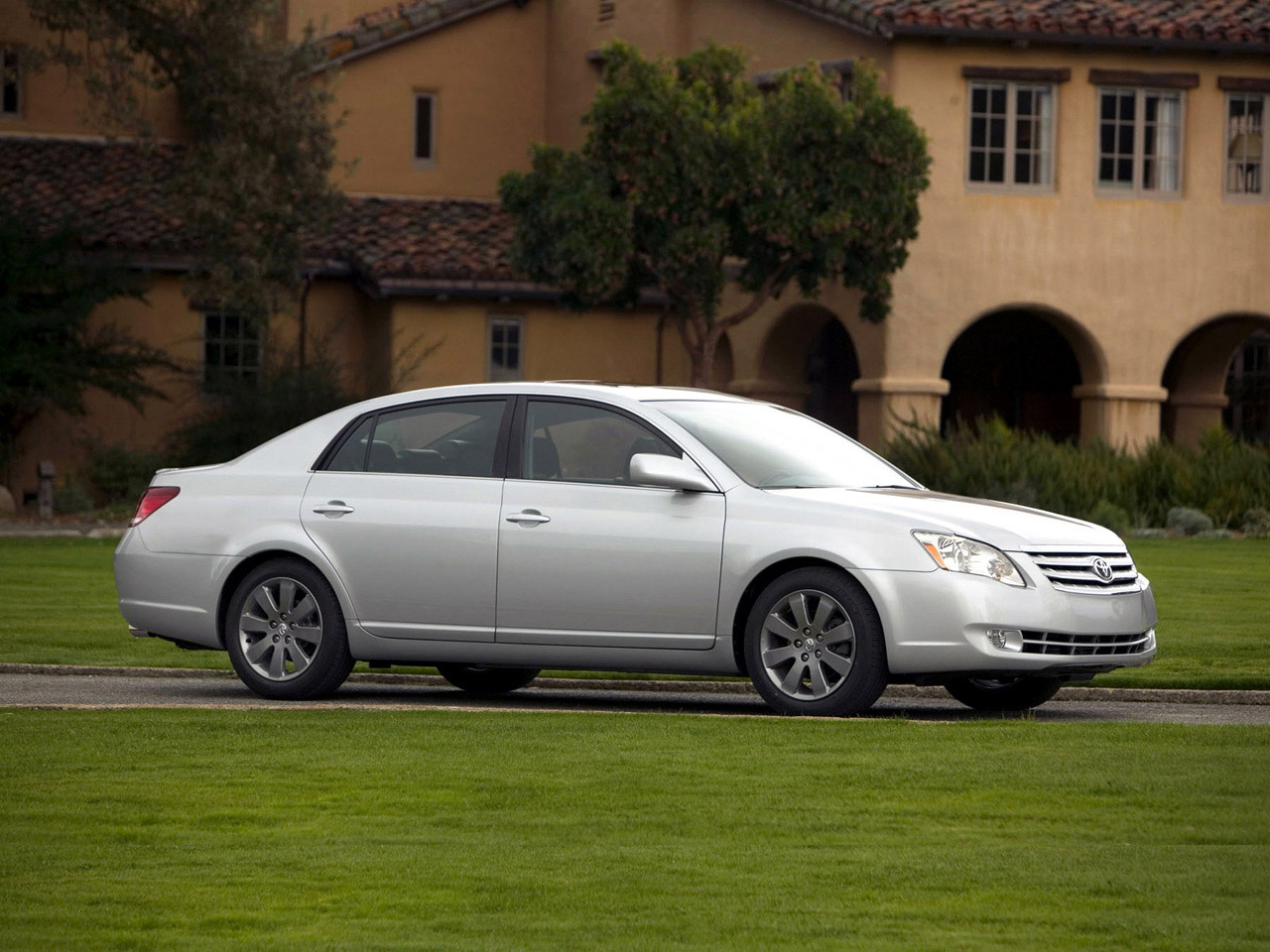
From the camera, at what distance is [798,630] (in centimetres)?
1056

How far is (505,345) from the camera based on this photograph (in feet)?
116

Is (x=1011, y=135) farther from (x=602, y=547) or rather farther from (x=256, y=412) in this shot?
(x=602, y=547)

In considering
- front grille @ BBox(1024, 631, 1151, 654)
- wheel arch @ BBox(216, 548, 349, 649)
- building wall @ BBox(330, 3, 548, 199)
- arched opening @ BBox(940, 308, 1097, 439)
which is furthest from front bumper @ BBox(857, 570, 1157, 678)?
building wall @ BBox(330, 3, 548, 199)

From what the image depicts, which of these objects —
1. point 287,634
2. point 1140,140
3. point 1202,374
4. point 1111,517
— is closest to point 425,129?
point 1140,140

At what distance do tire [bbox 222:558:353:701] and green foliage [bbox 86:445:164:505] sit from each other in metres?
22.1

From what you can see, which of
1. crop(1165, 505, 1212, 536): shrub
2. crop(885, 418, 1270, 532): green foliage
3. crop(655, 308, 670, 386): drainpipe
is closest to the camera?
crop(1165, 505, 1212, 536): shrub

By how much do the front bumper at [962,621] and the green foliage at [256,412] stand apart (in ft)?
73.8

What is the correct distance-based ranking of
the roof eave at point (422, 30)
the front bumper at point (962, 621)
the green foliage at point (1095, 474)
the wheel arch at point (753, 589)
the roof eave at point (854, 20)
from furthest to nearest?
the roof eave at point (422, 30), the roof eave at point (854, 20), the green foliage at point (1095, 474), the wheel arch at point (753, 589), the front bumper at point (962, 621)

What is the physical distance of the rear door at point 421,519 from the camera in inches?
444

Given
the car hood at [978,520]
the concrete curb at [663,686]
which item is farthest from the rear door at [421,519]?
the concrete curb at [663,686]

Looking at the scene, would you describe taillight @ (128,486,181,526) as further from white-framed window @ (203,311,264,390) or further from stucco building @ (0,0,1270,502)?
white-framed window @ (203,311,264,390)

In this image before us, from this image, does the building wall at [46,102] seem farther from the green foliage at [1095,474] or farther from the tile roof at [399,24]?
the green foliage at [1095,474]

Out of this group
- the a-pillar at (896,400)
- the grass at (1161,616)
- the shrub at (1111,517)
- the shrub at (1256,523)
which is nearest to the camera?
the grass at (1161,616)

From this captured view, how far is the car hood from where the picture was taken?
1046 cm
